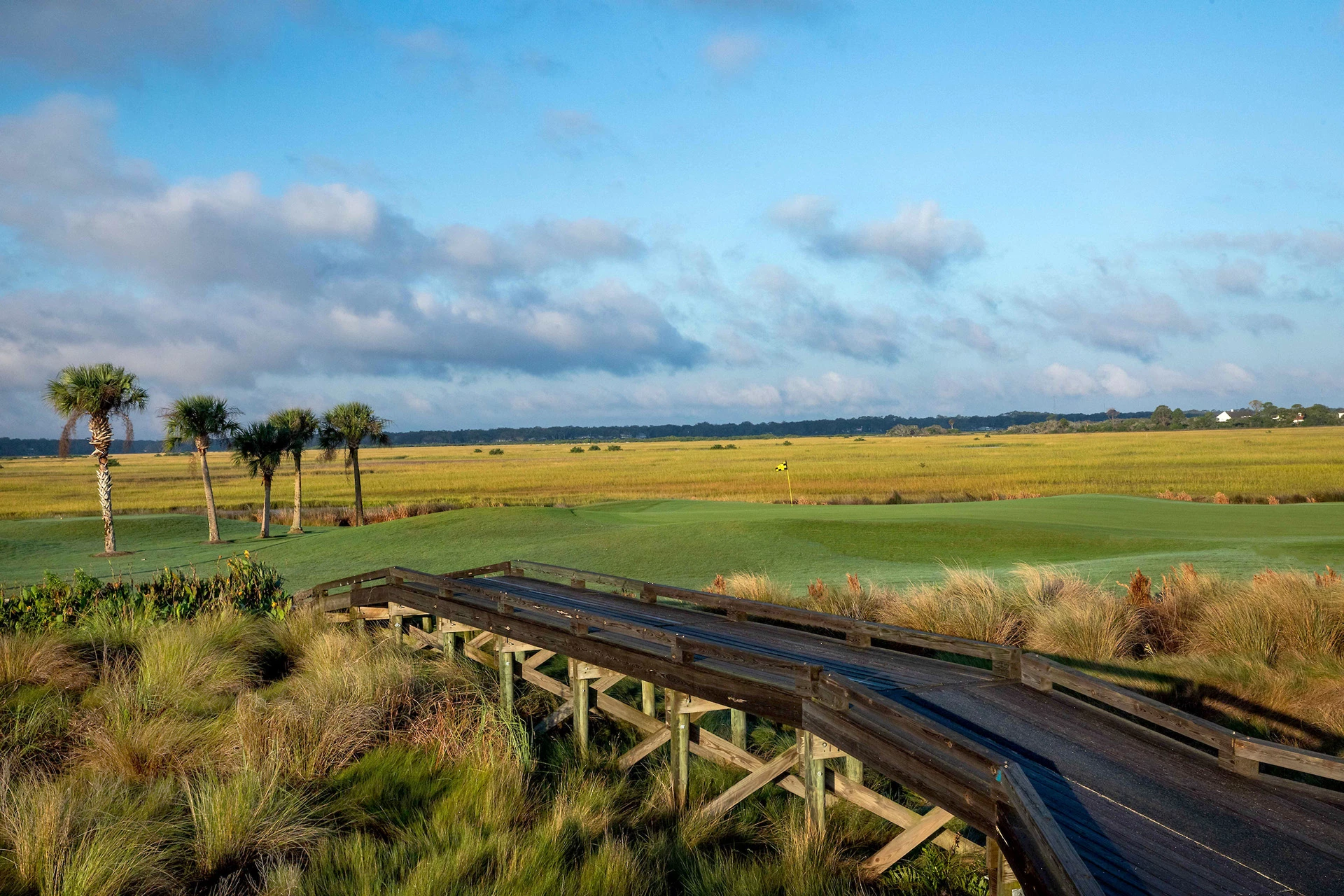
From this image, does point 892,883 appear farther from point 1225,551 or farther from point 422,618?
point 1225,551

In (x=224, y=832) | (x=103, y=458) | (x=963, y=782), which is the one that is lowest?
(x=224, y=832)

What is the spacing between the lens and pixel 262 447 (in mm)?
35656

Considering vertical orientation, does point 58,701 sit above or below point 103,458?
below

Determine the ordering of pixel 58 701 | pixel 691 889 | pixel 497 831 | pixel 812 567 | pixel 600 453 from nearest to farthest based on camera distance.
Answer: pixel 691 889
pixel 497 831
pixel 58 701
pixel 812 567
pixel 600 453

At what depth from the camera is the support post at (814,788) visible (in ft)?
24.5

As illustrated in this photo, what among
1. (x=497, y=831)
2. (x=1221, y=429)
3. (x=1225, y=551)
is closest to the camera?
(x=497, y=831)

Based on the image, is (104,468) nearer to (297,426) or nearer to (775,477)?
(297,426)

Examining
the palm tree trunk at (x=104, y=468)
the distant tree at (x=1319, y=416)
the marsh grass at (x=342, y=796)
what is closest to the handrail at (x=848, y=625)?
the marsh grass at (x=342, y=796)

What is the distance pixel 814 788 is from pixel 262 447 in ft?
109

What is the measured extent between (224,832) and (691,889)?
3.94m

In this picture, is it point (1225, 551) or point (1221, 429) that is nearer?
point (1225, 551)

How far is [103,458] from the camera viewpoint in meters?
30.2

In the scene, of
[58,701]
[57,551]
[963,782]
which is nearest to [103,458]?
[57,551]

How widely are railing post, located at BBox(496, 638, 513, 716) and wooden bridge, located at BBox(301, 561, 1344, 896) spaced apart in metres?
0.03
